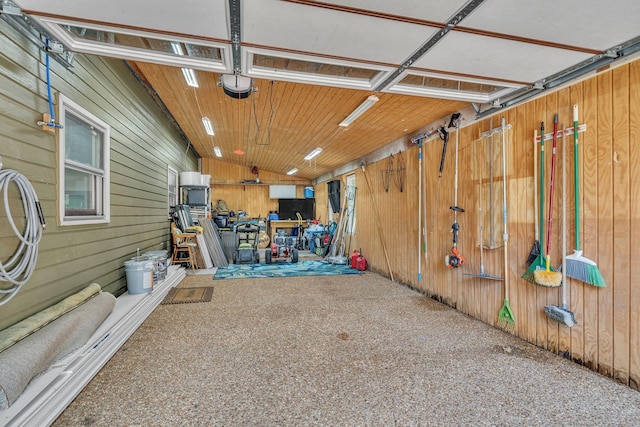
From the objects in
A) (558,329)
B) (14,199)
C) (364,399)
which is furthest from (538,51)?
(14,199)

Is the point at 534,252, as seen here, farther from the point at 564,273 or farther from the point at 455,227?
the point at 455,227

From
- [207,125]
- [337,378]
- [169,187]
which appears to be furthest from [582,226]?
[169,187]

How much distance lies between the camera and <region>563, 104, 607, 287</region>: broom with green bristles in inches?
92.4

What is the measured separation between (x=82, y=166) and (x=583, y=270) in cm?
465

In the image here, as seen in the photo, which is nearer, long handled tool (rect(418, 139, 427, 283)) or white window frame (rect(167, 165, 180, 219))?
long handled tool (rect(418, 139, 427, 283))

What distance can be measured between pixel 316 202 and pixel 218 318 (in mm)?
8061

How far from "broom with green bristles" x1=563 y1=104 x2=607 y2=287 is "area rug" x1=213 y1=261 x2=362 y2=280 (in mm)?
4137

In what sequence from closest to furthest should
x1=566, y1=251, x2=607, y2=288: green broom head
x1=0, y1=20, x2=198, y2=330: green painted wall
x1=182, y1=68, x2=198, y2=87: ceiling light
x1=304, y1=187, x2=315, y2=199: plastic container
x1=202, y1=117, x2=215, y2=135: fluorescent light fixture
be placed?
x1=0, y1=20, x2=198, y2=330: green painted wall < x1=566, y1=251, x2=607, y2=288: green broom head < x1=182, y1=68, x2=198, y2=87: ceiling light < x1=202, y1=117, x2=215, y2=135: fluorescent light fixture < x1=304, y1=187, x2=315, y2=199: plastic container

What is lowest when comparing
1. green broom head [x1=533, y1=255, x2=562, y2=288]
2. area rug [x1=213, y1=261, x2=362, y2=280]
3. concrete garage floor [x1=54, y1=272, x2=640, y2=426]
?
concrete garage floor [x1=54, y1=272, x2=640, y2=426]

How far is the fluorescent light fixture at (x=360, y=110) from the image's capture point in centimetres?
367

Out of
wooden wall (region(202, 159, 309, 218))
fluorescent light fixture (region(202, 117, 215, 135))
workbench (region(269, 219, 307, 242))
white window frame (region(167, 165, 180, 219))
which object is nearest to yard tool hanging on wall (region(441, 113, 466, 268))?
fluorescent light fixture (region(202, 117, 215, 135))

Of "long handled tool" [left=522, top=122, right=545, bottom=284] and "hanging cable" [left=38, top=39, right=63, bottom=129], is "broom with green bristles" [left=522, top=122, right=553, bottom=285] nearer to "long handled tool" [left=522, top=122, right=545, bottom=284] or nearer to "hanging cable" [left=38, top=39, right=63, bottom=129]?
"long handled tool" [left=522, top=122, right=545, bottom=284]

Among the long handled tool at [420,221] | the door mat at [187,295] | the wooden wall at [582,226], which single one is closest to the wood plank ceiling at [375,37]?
the wooden wall at [582,226]

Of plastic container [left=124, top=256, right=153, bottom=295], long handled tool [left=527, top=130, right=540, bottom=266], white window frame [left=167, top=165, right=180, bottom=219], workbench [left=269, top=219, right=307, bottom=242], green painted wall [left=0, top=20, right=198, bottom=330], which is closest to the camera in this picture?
green painted wall [left=0, top=20, right=198, bottom=330]
